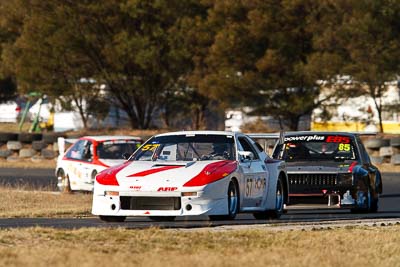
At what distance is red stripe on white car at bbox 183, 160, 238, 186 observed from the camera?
15.4 meters

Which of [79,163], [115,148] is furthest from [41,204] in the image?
[115,148]

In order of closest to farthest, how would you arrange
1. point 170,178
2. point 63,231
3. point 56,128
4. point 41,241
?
point 41,241 < point 63,231 < point 170,178 < point 56,128

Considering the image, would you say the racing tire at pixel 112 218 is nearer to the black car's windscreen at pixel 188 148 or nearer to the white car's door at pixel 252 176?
the black car's windscreen at pixel 188 148

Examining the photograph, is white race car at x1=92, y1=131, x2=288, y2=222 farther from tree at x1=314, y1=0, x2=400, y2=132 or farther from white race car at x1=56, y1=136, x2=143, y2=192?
tree at x1=314, y1=0, x2=400, y2=132

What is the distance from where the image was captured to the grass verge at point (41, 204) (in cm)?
1852

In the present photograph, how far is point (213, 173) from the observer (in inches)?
612

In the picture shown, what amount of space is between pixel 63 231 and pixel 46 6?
31.6 metres

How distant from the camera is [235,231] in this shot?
14.0m

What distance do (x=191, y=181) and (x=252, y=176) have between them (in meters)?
1.51

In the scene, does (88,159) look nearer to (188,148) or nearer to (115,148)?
(115,148)

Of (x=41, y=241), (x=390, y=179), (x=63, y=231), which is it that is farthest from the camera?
(x=390, y=179)

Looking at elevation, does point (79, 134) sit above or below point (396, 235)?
above

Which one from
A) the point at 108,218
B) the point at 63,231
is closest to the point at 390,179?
the point at 108,218

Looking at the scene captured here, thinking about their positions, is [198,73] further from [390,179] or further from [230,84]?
[390,179]
